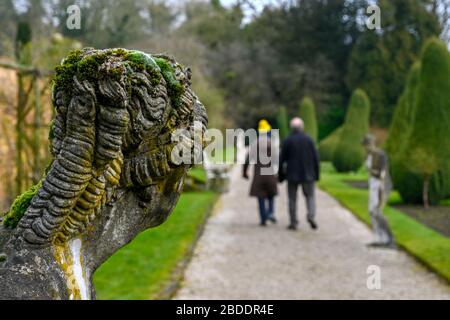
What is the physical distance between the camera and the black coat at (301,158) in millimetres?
10523

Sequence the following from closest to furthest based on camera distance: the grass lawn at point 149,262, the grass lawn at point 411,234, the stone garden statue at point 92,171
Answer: the stone garden statue at point 92,171 < the grass lawn at point 149,262 < the grass lawn at point 411,234

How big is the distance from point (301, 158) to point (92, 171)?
889cm

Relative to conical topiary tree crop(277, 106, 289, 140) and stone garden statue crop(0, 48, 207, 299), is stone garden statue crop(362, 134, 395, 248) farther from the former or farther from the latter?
conical topiary tree crop(277, 106, 289, 140)

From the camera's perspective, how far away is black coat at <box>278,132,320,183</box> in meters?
10.5

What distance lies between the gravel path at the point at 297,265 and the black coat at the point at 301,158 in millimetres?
970

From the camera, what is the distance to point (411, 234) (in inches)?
410

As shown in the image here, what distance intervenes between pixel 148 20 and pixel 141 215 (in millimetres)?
26876

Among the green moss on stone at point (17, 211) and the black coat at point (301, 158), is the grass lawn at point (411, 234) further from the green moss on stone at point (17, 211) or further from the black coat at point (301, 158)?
the green moss on stone at point (17, 211)

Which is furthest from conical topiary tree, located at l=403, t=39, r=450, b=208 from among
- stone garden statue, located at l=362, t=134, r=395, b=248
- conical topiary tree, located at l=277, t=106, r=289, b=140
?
conical topiary tree, located at l=277, t=106, r=289, b=140

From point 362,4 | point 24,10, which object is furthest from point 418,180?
point 362,4

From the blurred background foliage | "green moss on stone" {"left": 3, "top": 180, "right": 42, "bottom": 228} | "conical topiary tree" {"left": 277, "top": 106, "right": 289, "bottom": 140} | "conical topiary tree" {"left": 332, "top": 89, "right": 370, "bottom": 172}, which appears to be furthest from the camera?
"conical topiary tree" {"left": 277, "top": 106, "right": 289, "bottom": 140}

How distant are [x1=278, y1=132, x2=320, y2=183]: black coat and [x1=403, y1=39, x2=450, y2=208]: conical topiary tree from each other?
437cm

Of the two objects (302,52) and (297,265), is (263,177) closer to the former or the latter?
(297,265)

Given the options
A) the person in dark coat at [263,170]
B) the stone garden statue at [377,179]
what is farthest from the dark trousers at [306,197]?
the stone garden statue at [377,179]
